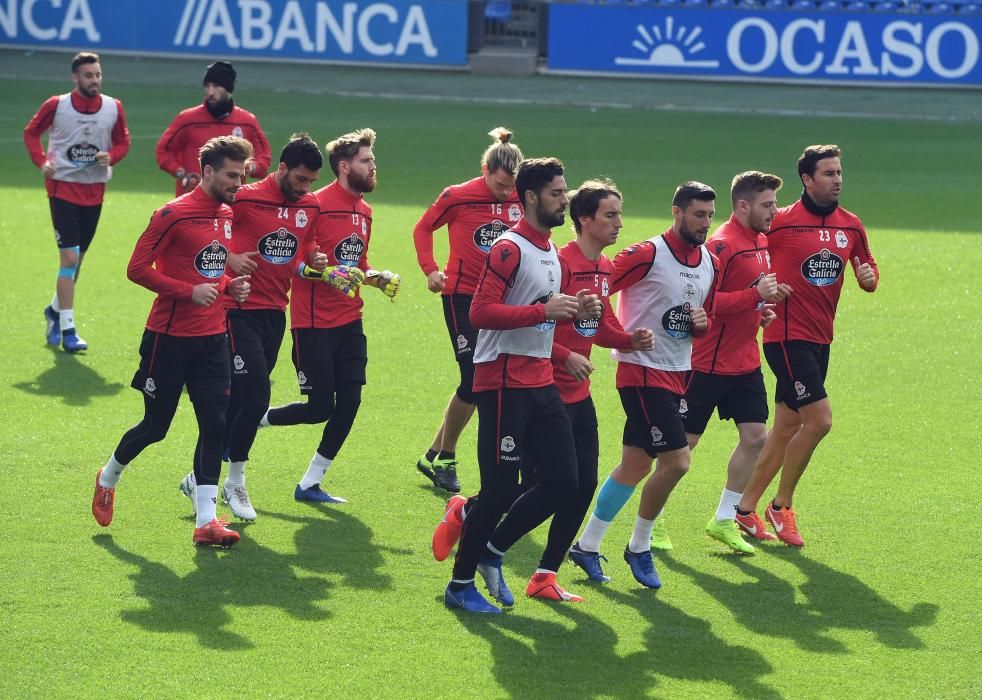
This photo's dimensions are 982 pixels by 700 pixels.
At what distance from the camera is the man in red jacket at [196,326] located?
8.11 m

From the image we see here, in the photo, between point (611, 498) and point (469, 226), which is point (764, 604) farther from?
point (469, 226)

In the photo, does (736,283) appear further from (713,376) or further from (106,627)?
(106,627)

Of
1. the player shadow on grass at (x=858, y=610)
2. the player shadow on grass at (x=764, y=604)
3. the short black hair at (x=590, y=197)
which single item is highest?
the short black hair at (x=590, y=197)

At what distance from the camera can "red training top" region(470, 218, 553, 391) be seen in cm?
691

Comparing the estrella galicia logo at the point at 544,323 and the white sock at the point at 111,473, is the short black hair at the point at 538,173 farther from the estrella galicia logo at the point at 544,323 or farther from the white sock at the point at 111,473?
the white sock at the point at 111,473

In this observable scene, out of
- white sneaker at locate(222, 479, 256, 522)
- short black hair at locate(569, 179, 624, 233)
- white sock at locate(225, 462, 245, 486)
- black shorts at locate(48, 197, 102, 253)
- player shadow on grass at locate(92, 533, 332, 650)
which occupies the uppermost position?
short black hair at locate(569, 179, 624, 233)

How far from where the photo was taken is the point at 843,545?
8.65 m

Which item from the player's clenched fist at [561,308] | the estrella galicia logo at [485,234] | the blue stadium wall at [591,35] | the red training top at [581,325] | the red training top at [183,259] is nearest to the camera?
the player's clenched fist at [561,308]

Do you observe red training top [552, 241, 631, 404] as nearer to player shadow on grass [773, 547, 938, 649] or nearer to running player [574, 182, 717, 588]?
running player [574, 182, 717, 588]

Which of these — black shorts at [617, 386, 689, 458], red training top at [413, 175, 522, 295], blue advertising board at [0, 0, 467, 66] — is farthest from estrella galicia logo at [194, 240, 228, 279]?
blue advertising board at [0, 0, 467, 66]

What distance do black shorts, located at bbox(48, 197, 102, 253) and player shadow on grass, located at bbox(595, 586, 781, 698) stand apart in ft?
24.4

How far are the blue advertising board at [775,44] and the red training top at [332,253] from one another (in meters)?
23.4

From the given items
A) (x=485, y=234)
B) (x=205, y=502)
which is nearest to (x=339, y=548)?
(x=205, y=502)

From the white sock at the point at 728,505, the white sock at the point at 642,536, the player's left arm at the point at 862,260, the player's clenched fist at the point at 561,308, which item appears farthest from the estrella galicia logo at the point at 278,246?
the player's left arm at the point at 862,260
